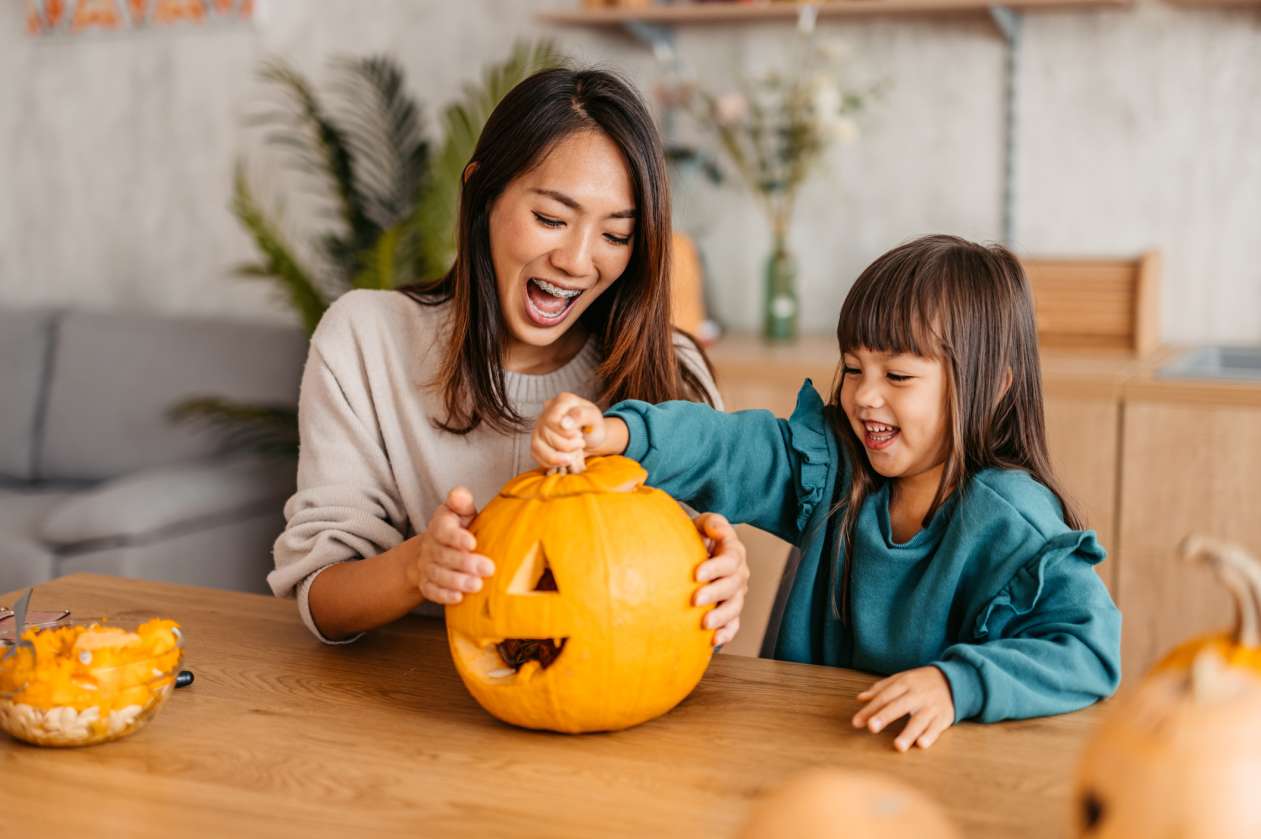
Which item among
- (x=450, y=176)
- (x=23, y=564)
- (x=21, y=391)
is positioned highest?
(x=450, y=176)

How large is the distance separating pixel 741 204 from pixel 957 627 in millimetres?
2301

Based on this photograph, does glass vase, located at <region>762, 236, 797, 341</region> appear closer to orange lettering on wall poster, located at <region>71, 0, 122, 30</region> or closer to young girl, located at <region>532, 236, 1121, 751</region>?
young girl, located at <region>532, 236, 1121, 751</region>

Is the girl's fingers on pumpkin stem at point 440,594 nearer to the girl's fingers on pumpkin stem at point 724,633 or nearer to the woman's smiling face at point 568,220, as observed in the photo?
the girl's fingers on pumpkin stem at point 724,633

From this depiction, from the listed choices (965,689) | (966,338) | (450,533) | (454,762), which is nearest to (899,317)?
(966,338)

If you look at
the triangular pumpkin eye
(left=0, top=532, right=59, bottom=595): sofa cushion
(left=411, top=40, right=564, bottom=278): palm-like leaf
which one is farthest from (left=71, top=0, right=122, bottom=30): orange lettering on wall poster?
the triangular pumpkin eye

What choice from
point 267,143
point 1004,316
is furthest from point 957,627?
point 267,143

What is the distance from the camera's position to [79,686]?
989 millimetres

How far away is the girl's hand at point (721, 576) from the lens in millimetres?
1066

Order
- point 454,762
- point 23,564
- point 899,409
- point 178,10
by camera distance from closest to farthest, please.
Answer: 1. point 454,762
2. point 899,409
3. point 23,564
4. point 178,10

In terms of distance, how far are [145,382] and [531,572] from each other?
2.84 m

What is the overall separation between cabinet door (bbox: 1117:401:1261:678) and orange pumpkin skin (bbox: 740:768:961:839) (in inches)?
77.3

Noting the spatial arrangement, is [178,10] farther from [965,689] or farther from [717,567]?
[965,689]

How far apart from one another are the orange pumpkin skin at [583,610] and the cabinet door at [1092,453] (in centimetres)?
165

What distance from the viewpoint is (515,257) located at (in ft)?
4.64
